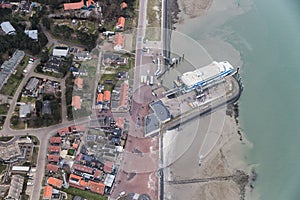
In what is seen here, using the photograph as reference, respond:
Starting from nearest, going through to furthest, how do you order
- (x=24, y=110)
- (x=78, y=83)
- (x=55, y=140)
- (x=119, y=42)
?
(x=55, y=140), (x=24, y=110), (x=78, y=83), (x=119, y=42)

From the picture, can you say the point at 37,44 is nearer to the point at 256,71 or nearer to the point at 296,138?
the point at 256,71

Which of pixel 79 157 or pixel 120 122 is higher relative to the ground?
pixel 120 122

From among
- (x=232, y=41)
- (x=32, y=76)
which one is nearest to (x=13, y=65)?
(x=32, y=76)

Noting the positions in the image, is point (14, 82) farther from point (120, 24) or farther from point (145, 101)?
point (120, 24)

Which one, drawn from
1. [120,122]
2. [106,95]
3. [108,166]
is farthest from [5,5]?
[108,166]

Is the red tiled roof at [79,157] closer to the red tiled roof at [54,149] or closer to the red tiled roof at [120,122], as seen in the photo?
the red tiled roof at [54,149]

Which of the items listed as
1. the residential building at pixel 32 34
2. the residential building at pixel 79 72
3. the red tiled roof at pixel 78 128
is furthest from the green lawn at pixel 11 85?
the red tiled roof at pixel 78 128
